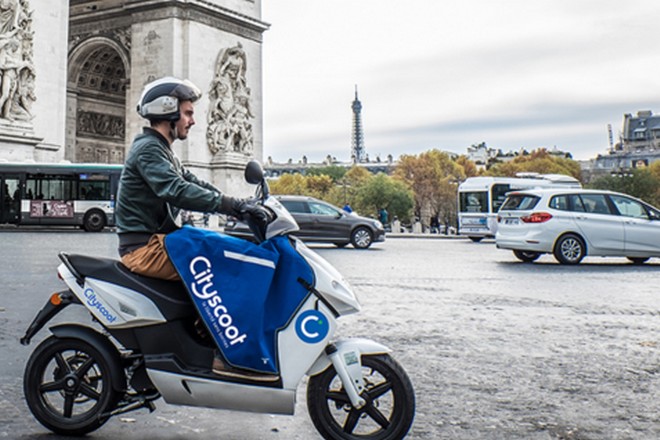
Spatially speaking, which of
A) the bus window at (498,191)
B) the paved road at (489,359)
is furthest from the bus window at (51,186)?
the bus window at (498,191)

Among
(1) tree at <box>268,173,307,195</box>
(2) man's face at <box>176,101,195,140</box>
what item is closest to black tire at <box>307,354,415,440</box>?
(2) man's face at <box>176,101,195,140</box>

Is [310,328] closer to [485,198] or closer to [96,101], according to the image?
[485,198]

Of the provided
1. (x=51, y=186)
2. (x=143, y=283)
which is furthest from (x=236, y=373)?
(x=51, y=186)

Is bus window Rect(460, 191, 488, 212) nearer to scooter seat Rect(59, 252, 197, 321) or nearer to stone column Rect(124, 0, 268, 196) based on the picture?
stone column Rect(124, 0, 268, 196)

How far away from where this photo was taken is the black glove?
285 centimetres

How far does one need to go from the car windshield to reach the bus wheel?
48.3 feet

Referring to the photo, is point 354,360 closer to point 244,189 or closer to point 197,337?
point 197,337

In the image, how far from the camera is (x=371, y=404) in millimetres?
2912

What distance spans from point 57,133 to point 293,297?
23113mm

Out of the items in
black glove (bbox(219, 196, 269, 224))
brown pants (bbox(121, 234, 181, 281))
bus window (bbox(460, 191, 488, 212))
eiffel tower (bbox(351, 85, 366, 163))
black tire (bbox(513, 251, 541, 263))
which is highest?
eiffel tower (bbox(351, 85, 366, 163))

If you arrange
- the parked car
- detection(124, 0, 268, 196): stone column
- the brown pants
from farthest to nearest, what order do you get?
detection(124, 0, 268, 196): stone column
the parked car
the brown pants

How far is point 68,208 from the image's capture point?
23.7 m

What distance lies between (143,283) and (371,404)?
107 cm

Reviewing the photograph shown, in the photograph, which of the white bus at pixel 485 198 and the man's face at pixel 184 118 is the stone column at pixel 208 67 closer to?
the white bus at pixel 485 198
